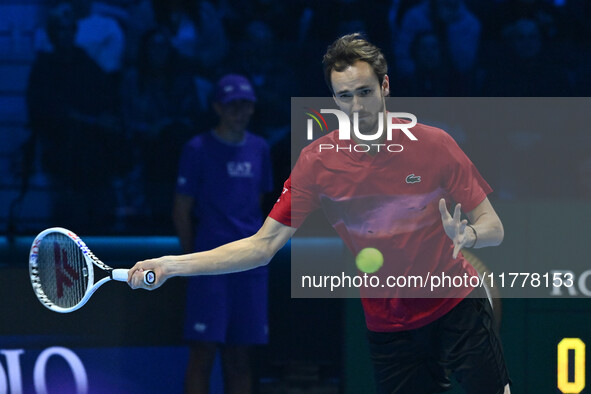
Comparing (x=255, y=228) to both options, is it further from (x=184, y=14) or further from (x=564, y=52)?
(x=564, y=52)

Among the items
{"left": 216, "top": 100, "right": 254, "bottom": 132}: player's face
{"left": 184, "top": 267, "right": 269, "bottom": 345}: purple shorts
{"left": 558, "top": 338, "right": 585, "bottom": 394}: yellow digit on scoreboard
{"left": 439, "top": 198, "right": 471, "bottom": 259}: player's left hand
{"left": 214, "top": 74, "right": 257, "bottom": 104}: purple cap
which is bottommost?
{"left": 558, "top": 338, "right": 585, "bottom": 394}: yellow digit on scoreboard

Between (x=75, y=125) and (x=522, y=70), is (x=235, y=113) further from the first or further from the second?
(x=522, y=70)

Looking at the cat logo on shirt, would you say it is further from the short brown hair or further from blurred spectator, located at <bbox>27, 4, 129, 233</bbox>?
the short brown hair

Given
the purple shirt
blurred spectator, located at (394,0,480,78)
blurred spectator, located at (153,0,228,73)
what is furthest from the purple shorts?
blurred spectator, located at (394,0,480,78)

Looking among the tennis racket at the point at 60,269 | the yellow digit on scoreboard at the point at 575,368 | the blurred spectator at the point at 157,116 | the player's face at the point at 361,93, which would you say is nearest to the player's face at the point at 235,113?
the blurred spectator at the point at 157,116

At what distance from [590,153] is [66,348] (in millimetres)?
2980

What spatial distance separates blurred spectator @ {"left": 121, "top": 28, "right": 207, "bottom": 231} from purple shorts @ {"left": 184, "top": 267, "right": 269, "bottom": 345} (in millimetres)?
576

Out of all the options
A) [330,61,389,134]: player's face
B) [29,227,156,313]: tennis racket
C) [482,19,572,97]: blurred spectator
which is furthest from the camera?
[482,19,572,97]: blurred spectator

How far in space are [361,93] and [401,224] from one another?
0.51m

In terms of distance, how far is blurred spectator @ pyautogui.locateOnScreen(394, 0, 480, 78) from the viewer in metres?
5.39

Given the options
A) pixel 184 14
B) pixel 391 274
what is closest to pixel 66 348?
pixel 184 14

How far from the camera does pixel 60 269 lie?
13.0 ft

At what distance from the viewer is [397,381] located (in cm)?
359

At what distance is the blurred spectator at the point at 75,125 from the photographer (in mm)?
5176
